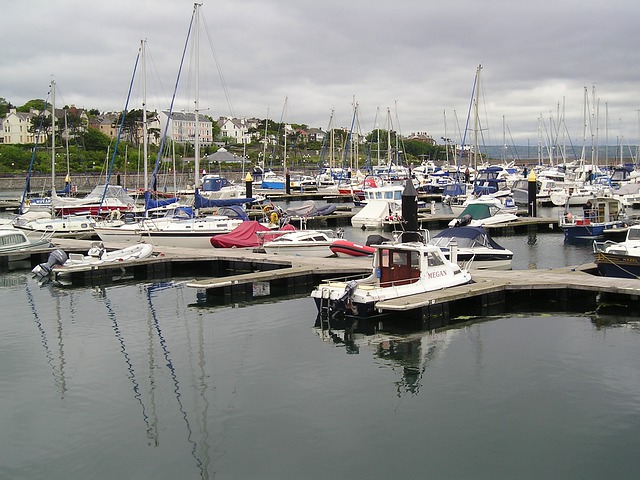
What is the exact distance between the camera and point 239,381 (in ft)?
60.4

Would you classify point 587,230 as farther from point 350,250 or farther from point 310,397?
point 310,397

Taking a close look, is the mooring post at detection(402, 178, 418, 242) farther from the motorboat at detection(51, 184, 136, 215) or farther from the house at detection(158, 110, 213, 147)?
the house at detection(158, 110, 213, 147)

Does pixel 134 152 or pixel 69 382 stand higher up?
pixel 134 152

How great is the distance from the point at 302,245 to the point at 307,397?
1868 cm

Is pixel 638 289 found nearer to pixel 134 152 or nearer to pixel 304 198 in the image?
pixel 304 198

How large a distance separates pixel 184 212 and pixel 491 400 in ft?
97.2

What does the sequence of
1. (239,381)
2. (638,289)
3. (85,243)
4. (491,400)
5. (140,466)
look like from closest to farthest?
(140,466) < (491,400) < (239,381) < (638,289) < (85,243)

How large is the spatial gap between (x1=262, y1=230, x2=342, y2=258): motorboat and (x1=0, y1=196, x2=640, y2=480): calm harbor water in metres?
9.43

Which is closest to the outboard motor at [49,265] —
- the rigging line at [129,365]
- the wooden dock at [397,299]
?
the wooden dock at [397,299]

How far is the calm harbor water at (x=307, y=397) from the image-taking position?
45.3 feet

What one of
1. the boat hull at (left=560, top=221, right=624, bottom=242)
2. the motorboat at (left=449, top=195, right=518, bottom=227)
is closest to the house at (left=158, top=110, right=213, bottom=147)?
the motorboat at (left=449, top=195, right=518, bottom=227)

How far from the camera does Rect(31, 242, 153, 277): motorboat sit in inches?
1261

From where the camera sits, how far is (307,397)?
1705 cm

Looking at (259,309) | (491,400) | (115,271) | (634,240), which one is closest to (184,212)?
(115,271)
